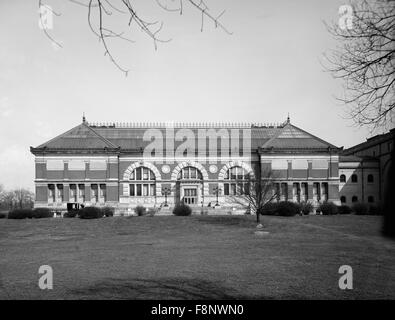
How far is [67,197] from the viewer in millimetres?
52188

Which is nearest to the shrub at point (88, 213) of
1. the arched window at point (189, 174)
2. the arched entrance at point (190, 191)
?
the arched entrance at point (190, 191)

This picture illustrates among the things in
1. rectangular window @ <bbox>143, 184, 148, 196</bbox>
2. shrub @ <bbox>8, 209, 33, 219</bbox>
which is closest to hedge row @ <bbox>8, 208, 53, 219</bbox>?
shrub @ <bbox>8, 209, 33, 219</bbox>

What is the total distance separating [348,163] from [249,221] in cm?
3220

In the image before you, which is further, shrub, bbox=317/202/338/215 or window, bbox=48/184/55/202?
window, bbox=48/184/55/202

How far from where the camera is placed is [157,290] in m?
10.1

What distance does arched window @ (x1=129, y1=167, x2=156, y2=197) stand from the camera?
178 ft

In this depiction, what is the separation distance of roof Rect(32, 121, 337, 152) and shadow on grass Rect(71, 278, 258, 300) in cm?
4367

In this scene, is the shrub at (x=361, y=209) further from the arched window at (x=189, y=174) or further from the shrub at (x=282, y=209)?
the arched window at (x=189, y=174)

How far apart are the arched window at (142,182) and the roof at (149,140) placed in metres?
3.42

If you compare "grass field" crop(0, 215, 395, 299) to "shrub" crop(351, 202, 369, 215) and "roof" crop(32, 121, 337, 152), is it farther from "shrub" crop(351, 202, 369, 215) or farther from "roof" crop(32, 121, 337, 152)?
"roof" crop(32, 121, 337, 152)

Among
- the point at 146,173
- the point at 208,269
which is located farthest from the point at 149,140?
the point at 208,269

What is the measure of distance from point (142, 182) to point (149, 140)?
6.50 meters

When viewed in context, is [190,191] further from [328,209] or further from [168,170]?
[328,209]
